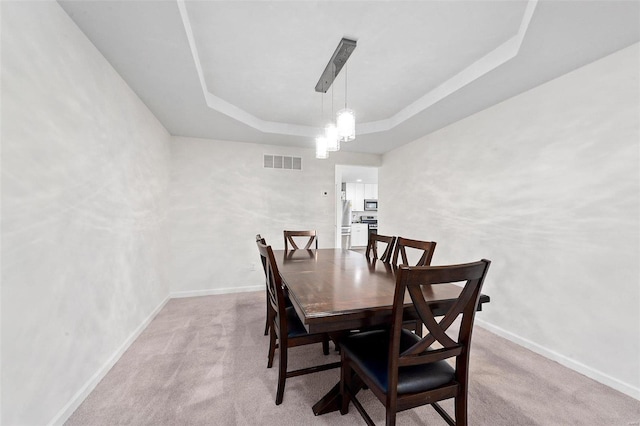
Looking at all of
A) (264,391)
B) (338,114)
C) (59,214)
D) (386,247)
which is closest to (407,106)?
(338,114)

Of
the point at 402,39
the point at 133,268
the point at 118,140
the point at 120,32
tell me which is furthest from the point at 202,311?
the point at 402,39

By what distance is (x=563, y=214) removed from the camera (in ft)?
6.78

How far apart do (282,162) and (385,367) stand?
11.3 ft

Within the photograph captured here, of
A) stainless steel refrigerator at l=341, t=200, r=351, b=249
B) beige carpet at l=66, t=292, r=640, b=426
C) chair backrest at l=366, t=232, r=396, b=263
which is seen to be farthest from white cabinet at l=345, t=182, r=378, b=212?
beige carpet at l=66, t=292, r=640, b=426

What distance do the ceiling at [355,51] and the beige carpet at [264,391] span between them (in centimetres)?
234

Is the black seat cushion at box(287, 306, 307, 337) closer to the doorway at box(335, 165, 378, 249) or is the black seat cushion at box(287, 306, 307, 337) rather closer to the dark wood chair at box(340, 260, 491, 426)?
the dark wood chair at box(340, 260, 491, 426)

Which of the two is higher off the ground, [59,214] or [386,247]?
[59,214]

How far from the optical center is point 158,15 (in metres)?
1.46

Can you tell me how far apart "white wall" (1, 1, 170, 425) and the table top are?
1252mm

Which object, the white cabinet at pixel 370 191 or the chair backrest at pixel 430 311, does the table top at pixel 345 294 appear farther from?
the white cabinet at pixel 370 191

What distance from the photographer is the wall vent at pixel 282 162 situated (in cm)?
403

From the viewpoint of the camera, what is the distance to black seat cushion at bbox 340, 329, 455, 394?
109cm

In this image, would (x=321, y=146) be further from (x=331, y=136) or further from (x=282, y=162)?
(x=282, y=162)

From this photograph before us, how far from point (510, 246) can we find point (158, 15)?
3333mm
